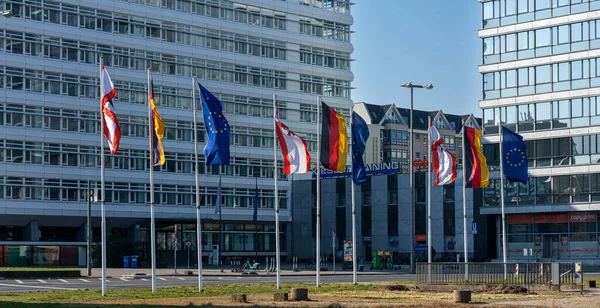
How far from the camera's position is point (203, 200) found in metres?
108

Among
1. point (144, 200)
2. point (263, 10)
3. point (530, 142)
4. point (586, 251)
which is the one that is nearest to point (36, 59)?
point (144, 200)

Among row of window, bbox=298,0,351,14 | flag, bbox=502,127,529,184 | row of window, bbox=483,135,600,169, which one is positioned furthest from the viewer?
row of window, bbox=298,0,351,14

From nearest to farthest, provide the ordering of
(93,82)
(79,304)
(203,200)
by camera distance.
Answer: (79,304) → (93,82) → (203,200)

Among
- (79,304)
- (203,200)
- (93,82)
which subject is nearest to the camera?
(79,304)

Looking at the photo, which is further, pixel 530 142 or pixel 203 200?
pixel 203 200

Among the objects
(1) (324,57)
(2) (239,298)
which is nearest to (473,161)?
(2) (239,298)

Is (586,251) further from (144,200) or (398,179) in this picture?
(144,200)

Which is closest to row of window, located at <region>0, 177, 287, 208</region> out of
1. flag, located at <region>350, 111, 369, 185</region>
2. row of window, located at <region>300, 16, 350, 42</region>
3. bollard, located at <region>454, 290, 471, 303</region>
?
row of window, located at <region>300, 16, 350, 42</region>

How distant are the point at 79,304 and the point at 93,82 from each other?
2670 inches

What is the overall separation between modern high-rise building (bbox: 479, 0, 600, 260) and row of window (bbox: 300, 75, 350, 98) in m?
29.3

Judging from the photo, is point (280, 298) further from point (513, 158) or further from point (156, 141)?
point (513, 158)

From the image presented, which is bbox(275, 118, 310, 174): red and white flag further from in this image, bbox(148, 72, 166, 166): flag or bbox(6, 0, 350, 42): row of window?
bbox(6, 0, 350, 42): row of window

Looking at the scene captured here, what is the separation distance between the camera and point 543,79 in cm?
8700

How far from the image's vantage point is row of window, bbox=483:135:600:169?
8362cm
